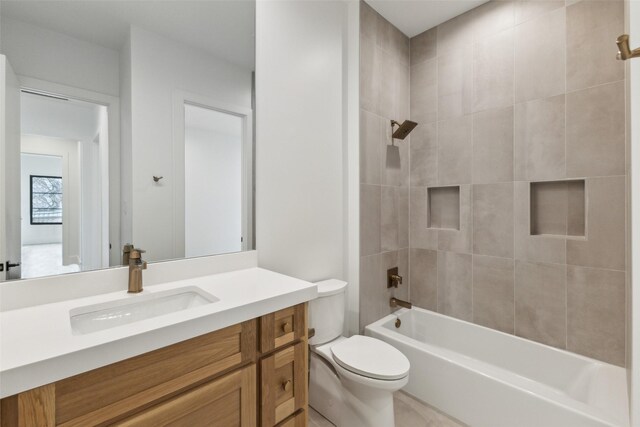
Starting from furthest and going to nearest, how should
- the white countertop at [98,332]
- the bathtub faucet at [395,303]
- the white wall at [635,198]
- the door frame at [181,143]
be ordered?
the bathtub faucet at [395,303], the door frame at [181,143], the white wall at [635,198], the white countertop at [98,332]

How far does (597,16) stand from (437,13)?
3.21 feet

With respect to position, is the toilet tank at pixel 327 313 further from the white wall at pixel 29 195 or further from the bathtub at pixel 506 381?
the white wall at pixel 29 195

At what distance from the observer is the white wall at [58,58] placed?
0.97 metres

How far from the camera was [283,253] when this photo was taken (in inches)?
67.8

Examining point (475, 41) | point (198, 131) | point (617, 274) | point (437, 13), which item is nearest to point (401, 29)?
point (437, 13)

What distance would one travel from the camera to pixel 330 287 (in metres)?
1.77

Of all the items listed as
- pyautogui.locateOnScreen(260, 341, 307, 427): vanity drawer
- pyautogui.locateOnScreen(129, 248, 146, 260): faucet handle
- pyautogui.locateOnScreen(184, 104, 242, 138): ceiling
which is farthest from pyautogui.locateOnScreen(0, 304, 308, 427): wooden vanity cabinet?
pyautogui.locateOnScreen(184, 104, 242, 138): ceiling

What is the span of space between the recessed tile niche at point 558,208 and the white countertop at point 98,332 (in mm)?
1715

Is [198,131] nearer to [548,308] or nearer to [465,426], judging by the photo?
[465,426]

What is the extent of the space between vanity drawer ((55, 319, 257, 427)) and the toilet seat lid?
0.67m

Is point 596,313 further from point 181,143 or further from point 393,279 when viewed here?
point 181,143

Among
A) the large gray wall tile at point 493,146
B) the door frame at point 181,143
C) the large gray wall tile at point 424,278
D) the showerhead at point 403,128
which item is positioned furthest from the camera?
the large gray wall tile at point 424,278

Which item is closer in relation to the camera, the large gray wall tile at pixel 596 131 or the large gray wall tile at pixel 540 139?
the large gray wall tile at pixel 596 131

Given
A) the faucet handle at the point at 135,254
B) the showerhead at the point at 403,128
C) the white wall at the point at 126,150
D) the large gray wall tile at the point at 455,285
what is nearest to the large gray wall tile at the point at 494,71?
the showerhead at the point at 403,128
